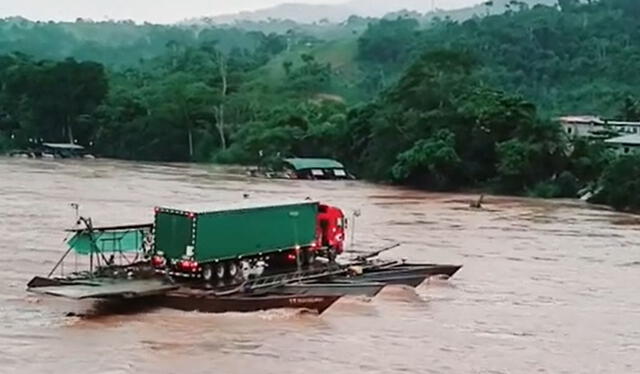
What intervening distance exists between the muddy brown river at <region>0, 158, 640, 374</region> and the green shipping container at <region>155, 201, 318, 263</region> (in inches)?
44.6

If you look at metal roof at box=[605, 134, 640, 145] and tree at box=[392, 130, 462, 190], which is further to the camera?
metal roof at box=[605, 134, 640, 145]

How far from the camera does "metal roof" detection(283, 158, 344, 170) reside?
1738 inches

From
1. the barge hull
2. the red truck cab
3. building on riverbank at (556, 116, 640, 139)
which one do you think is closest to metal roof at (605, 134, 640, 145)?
building on riverbank at (556, 116, 640, 139)

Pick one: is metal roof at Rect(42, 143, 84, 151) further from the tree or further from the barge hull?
the barge hull

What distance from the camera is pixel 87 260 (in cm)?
2080

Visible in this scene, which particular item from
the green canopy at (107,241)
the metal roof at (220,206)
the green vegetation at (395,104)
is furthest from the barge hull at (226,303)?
the green vegetation at (395,104)

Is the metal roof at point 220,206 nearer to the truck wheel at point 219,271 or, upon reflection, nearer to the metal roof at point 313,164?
the truck wheel at point 219,271

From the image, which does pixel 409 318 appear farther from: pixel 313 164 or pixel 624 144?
pixel 313 164

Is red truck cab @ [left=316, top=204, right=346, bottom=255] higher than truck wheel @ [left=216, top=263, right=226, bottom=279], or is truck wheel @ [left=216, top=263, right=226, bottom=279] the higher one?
red truck cab @ [left=316, top=204, right=346, bottom=255]

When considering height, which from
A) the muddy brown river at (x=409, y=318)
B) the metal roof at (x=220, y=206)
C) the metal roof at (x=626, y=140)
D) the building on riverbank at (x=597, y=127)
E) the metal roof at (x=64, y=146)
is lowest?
the muddy brown river at (x=409, y=318)

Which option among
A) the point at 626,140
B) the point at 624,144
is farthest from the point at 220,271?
the point at 626,140

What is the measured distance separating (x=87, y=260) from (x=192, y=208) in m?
3.81

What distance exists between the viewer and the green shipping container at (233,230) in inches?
680

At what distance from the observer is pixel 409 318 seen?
1741 cm
